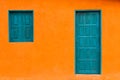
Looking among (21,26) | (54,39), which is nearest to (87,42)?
(54,39)

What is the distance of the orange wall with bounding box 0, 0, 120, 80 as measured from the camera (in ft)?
Result: 33.1

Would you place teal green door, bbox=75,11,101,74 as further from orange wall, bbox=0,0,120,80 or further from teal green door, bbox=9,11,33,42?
teal green door, bbox=9,11,33,42

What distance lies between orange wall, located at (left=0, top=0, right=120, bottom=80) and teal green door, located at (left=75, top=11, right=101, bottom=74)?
0.60 feet

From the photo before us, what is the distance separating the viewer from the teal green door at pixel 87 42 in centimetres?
1021

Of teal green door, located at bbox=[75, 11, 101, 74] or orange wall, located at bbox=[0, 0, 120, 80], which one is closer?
orange wall, located at bbox=[0, 0, 120, 80]

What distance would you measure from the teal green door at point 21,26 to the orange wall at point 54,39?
0.19 metres

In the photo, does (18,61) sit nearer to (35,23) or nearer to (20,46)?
(20,46)

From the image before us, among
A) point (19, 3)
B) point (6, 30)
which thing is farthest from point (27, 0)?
point (6, 30)

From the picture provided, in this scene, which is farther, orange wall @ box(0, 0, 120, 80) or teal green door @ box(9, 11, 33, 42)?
teal green door @ box(9, 11, 33, 42)

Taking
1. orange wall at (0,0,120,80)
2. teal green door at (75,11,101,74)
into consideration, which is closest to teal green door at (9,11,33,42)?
orange wall at (0,0,120,80)

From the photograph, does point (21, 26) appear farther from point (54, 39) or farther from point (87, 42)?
point (87, 42)

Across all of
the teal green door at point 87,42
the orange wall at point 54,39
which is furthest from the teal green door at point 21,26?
the teal green door at point 87,42

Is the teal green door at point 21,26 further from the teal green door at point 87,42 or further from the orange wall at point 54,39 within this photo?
the teal green door at point 87,42

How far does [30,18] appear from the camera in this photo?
10242 mm
